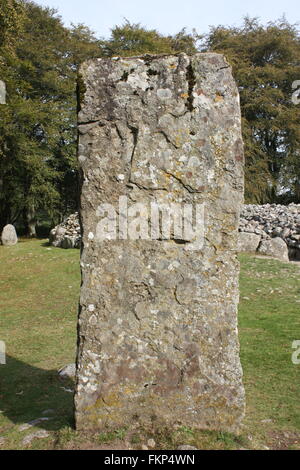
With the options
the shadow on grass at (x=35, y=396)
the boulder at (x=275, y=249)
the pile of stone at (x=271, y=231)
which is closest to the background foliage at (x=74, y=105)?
the pile of stone at (x=271, y=231)

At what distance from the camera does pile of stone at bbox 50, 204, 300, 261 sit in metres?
18.2

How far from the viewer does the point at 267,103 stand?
1416 inches

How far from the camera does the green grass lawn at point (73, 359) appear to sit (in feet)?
14.8

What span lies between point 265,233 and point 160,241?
1611cm

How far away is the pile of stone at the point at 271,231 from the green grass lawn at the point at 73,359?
1.96m

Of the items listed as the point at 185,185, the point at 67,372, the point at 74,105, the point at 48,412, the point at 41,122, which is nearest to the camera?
the point at 185,185

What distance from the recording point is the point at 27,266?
1692 cm

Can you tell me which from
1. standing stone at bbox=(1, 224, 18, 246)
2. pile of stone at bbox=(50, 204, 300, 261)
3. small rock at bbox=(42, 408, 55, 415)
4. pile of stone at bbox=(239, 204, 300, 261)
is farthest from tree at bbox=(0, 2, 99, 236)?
small rock at bbox=(42, 408, 55, 415)

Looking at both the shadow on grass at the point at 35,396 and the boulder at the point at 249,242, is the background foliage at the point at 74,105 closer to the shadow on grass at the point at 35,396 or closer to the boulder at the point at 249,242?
the boulder at the point at 249,242

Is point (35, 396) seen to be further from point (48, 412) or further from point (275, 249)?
point (275, 249)

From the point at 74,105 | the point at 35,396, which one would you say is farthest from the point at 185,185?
the point at 74,105

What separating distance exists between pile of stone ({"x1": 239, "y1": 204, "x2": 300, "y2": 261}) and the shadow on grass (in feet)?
41.6
